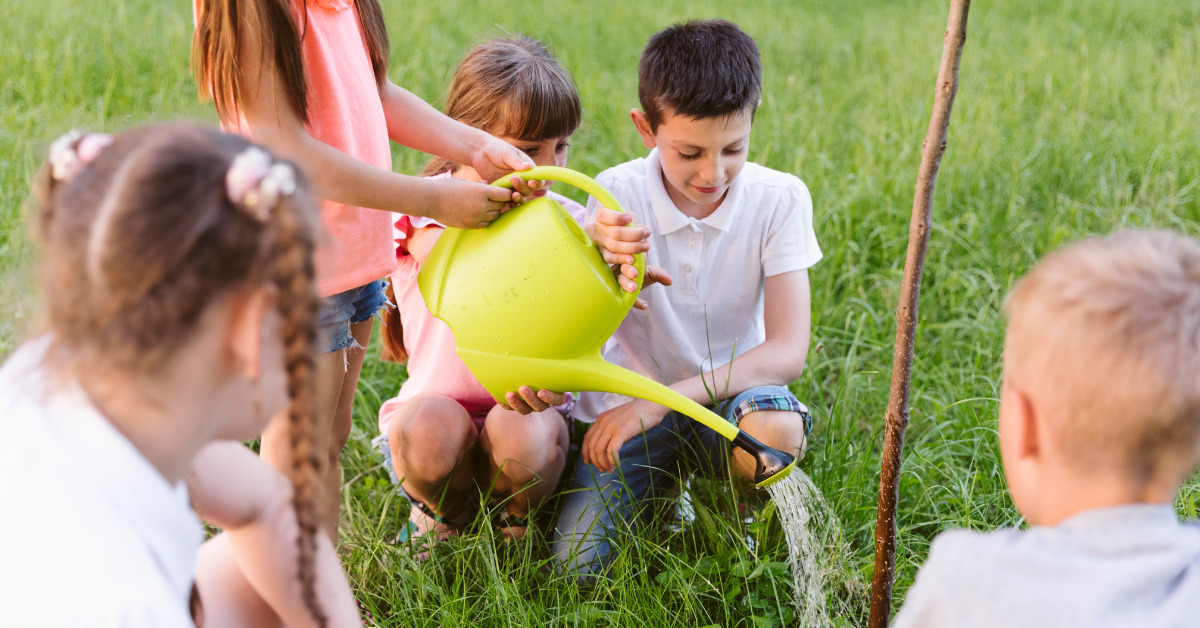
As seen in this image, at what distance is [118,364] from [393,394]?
1.52m

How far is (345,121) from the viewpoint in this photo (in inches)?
58.1

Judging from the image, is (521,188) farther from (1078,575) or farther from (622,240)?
(1078,575)

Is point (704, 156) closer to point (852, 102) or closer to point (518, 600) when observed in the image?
point (518, 600)

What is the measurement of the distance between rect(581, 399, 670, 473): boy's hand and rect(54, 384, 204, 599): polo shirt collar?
968mm

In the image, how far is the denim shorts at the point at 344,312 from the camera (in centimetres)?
154

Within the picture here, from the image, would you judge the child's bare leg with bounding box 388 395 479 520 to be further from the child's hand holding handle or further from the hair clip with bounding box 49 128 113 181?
the hair clip with bounding box 49 128 113 181

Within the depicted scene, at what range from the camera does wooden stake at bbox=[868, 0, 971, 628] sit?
1149 mm

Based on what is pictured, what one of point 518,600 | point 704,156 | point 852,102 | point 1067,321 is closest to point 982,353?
point 704,156

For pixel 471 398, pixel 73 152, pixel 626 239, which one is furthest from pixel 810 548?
pixel 73 152

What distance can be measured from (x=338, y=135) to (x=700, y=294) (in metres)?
0.79

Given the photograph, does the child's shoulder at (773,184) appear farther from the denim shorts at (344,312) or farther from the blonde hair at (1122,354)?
the blonde hair at (1122,354)

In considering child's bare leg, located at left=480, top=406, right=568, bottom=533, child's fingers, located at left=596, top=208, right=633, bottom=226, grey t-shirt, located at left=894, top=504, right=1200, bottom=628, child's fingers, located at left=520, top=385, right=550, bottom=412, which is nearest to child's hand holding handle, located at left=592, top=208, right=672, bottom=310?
child's fingers, located at left=596, top=208, right=633, bottom=226

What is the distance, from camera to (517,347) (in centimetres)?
147

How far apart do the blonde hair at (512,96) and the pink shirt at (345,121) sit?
36cm
